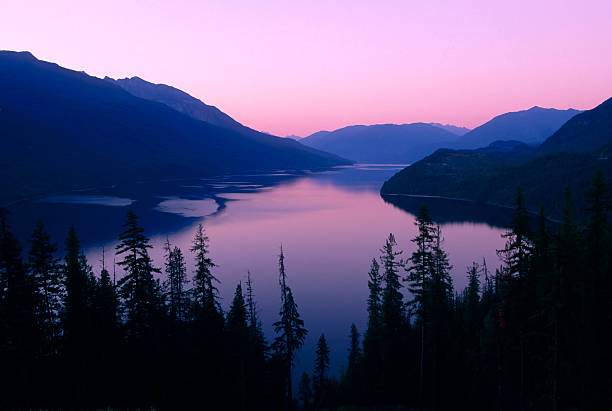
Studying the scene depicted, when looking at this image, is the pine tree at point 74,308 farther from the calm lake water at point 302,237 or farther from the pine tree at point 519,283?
the pine tree at point 519,283

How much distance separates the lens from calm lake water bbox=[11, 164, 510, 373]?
65312 mm

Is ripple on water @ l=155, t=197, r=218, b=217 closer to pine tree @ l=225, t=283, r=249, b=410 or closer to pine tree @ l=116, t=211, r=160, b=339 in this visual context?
pine tree @ l=225, t=283, r=249, b=410

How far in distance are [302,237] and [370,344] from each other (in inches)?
3009

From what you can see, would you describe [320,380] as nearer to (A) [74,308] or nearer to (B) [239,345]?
(B) [239,345]

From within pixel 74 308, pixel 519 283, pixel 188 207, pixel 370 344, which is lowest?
pixel 370 344

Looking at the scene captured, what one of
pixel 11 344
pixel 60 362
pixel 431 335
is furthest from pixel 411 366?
pixel 11 344

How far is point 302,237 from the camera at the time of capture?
11706 centimetres

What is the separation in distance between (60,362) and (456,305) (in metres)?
43.0

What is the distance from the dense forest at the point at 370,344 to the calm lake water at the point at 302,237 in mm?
13467

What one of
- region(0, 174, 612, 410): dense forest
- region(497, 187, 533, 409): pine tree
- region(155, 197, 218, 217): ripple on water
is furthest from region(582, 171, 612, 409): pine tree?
region(155, 197, 218, 217): ripple on water

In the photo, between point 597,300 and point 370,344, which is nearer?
point 597,300

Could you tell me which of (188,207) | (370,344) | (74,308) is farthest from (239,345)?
(188,207)

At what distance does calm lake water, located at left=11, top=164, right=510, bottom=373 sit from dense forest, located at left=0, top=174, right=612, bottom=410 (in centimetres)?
1347

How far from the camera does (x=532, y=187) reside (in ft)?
618
